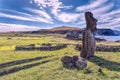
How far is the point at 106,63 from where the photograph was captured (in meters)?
40.9

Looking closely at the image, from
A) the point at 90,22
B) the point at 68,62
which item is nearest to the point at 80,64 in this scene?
the point at 68,62

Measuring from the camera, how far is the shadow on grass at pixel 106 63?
38.5 metres

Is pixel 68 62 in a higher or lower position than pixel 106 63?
higher

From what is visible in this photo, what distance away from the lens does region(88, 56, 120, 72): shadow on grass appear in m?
38.5

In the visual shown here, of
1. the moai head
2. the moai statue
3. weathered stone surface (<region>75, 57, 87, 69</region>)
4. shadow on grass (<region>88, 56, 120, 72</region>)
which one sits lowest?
shadow on grass (<region>88, 56, 120, 72</region>)

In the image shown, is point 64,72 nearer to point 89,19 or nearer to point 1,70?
point 1,70

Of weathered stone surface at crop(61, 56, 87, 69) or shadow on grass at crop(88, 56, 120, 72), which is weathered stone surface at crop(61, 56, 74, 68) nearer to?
weathered stone surface at crop(61, 56, 87, 69)

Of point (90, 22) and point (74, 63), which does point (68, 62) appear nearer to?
point (74, 63)

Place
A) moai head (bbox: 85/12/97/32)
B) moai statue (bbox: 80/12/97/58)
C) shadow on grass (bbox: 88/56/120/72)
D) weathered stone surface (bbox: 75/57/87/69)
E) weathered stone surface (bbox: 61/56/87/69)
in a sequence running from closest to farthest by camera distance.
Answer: weathered stone surface (bbox: 75/57/87/69), weathered stone surface (bbox: 61/56/87/69), shadow on grass (bbox: 88/56/120/72), moai statue (bbox: 80/12/97/58), moai head (bbox: 85/12/97/32)

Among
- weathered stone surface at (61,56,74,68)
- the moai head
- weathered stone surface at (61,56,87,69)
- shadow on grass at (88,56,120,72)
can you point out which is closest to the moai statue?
the moai head

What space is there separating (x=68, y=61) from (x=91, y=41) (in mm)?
8985

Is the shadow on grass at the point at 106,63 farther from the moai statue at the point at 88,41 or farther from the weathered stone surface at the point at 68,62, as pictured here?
the weathered stone surface at the point at 68,62

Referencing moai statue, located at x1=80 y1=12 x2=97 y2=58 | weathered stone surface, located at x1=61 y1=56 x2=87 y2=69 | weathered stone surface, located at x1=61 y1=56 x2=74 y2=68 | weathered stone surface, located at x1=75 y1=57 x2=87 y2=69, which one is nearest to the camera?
weathered stone surface, located at x1=75 y1=57 x2=87 y2=69

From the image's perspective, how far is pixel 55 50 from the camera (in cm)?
5862
